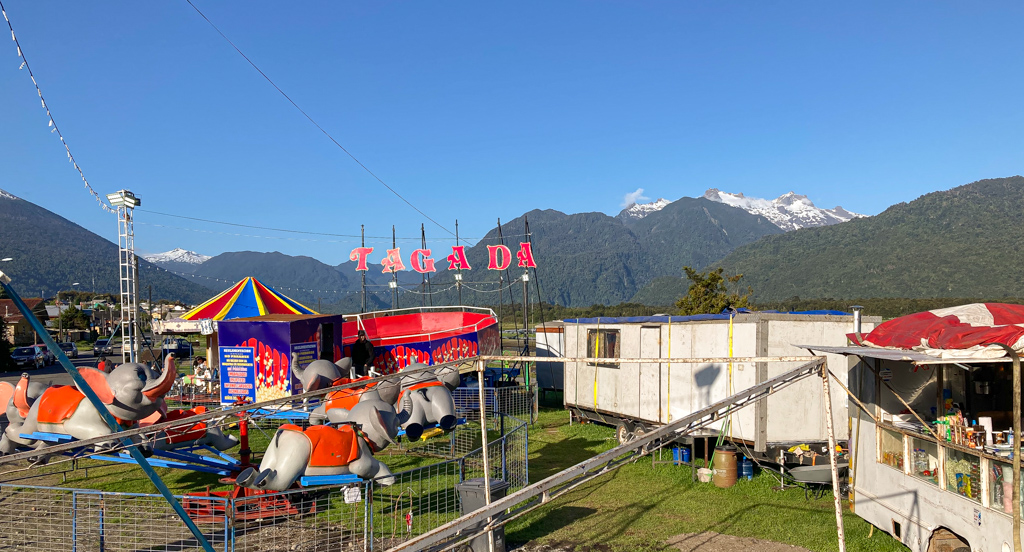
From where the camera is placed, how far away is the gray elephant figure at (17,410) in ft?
37.5

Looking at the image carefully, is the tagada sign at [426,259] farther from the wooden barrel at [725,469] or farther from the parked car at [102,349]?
the wooden barrel at [725,469]

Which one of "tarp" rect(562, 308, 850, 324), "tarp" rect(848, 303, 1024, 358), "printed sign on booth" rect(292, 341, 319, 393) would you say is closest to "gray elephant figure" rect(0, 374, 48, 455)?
"printed sign on booth" rect(292, 341, 319, 393)

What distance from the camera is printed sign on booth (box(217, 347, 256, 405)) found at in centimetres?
1783

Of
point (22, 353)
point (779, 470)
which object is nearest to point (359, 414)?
point (779, 470)

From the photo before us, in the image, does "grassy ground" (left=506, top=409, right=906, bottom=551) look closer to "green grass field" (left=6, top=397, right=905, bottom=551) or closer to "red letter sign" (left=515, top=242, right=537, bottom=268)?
"green grass field" (left=6, top=397, right=905, bottom=551)

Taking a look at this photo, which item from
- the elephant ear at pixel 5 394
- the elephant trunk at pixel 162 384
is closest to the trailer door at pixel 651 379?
the elephant trunk at pixel 162 384

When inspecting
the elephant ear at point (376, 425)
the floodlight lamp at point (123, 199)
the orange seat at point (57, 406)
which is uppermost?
the floodlight lamp at point (123, 199)

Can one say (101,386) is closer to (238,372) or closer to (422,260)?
(238,372)

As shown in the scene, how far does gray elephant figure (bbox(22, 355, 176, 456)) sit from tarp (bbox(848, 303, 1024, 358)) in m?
10.8

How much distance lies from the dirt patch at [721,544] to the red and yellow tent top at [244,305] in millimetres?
17205

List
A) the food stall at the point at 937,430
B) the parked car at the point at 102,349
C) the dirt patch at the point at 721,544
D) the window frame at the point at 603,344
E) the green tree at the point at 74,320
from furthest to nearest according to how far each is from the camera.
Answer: the green tree at the point at 74,320 → the parked car at the point at 102,349 → the window frame at the point at 603,344 → the dirt patch at the point at 721,544 → the food stall at the point at 937,430

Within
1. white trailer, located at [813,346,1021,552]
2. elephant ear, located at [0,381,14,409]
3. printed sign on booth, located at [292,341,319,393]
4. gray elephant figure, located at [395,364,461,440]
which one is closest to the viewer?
white trailer, located at [813,346,1021,552]

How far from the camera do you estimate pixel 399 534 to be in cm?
916

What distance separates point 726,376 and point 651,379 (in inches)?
87.3
